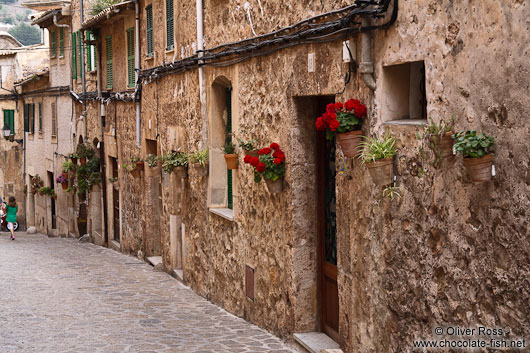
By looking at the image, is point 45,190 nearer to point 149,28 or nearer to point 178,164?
point 149,28

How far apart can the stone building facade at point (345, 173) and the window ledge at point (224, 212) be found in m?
0.05

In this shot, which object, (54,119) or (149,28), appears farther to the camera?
(54,119)

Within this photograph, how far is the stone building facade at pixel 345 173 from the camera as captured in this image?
4.59 m

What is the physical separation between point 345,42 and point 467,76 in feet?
6.11

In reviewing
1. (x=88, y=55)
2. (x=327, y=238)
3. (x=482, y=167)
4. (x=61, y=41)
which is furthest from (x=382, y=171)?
(x=61, y=41)

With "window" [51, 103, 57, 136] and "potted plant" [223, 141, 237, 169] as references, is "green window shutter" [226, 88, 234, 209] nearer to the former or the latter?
"potted plant" [223, 141, 237, 169]

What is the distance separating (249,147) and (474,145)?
16.3 ft

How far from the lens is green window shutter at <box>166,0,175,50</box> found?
13.6 m

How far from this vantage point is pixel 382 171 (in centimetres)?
582

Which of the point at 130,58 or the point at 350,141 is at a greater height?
the point at 130,58

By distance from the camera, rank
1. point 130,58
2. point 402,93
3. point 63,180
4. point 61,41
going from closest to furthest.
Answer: point 402,93, point 130,58, point 63,180, point 61,41

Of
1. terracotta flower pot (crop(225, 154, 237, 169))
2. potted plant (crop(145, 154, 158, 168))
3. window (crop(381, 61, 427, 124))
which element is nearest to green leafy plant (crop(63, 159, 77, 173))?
potted plant (crop(145, 154, 158, 168))

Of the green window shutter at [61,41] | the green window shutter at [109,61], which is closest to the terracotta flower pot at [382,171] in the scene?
the green window shutter at [109,61]

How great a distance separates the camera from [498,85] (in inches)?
178
